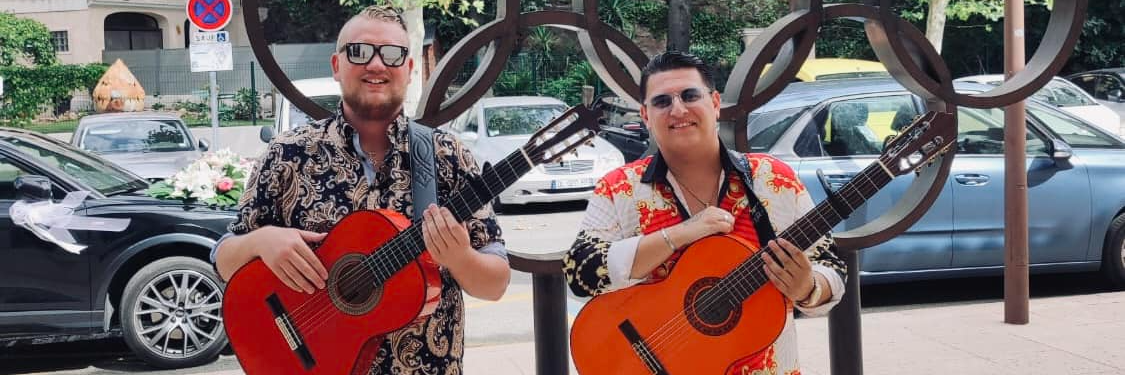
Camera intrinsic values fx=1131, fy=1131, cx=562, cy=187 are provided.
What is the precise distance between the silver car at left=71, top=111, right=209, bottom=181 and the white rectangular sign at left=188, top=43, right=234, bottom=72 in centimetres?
64

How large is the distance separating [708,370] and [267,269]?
1.02 m

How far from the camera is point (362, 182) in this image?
2557 mm

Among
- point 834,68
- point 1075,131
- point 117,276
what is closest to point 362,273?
point 117,276

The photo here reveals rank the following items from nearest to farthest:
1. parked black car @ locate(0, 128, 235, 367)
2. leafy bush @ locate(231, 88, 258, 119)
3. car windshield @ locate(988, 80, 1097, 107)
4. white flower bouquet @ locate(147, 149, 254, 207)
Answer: parked black car @ locate(0, 128, 235, 367)
white flower bouquet @ locate(147, 149, 254, 207)
car windshield @ locate(988, 80, 1097, 107)
leafy bush @ locate(231, 88, 258, 119)

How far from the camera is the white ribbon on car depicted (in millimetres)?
5992

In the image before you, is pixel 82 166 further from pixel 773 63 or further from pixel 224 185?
pixel 773 63

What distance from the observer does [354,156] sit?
257 centimetres

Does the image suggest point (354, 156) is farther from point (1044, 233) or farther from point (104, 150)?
point (104, 150)

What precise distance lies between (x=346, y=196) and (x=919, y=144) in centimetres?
139

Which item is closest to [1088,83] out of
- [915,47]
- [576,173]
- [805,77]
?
[805,77]

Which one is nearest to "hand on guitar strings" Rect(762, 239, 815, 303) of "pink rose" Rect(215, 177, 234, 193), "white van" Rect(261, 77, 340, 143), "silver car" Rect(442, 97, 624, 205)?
"pink rose" Rect(215, 177, 234, 193)

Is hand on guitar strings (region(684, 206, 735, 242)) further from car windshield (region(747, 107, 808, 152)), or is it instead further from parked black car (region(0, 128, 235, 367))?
car windshield (region(747, 107, 808, 152))

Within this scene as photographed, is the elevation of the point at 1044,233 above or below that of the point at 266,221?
below

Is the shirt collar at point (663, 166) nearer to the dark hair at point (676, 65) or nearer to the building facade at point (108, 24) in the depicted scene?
the dark hair at point (676, 65)
